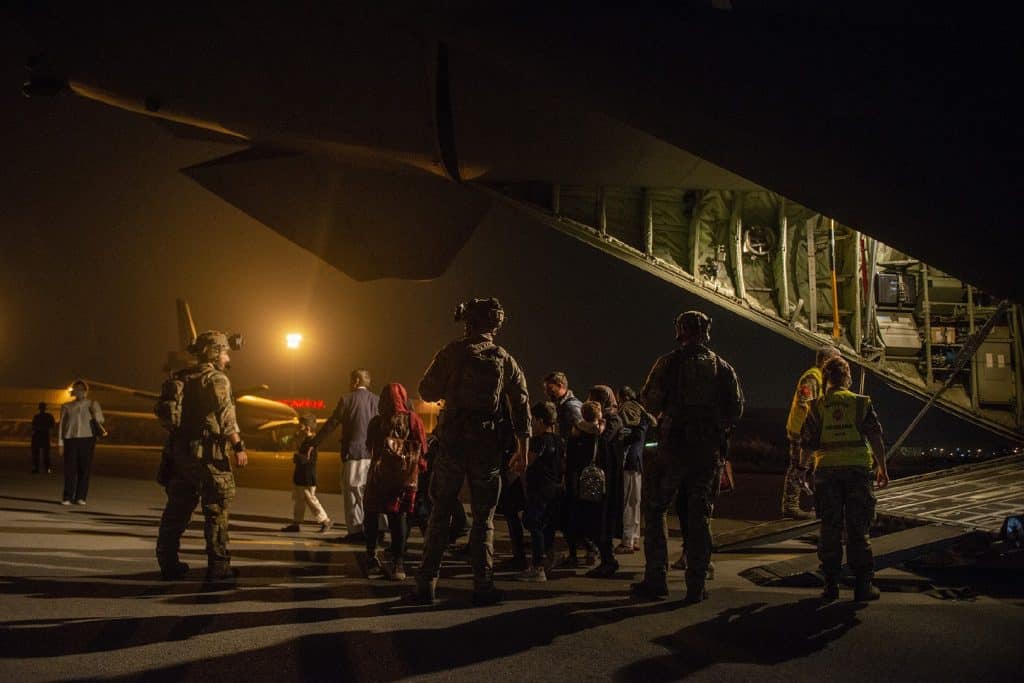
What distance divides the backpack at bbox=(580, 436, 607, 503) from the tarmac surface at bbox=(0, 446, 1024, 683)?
616 mm

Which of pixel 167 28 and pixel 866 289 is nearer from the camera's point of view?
pixel 167 28

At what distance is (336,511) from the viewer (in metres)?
9.06

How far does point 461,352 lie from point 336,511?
5.54 meters

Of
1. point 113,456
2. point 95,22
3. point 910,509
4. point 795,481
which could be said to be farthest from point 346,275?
point 910,509

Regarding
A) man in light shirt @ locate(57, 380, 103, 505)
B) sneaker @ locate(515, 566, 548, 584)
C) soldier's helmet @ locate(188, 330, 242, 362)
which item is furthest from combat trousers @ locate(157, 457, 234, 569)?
man in light shirt @ locate(57, 380, 103, 505)

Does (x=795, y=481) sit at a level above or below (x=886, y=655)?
above

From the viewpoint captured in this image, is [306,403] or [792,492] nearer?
[792,492]

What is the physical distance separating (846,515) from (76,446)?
888 cm

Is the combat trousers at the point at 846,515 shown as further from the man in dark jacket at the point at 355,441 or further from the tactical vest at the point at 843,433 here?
the man in dark jacket at the point at 355,441

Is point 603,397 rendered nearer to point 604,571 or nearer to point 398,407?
point 604,571

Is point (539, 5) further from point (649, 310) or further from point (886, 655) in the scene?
point (649, 310)

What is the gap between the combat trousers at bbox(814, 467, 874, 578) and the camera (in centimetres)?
450

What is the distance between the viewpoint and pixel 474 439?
13.8 feet

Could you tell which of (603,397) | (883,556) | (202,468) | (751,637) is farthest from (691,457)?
(202,468)
